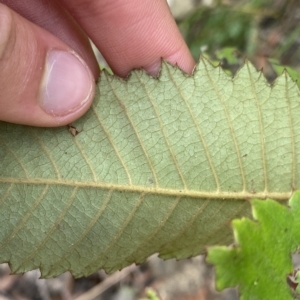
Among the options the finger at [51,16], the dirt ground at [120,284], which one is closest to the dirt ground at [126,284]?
the dirt ground at [120,284]

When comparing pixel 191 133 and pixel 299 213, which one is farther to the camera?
pixel 191 133

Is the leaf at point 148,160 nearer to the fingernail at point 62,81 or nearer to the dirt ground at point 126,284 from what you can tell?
the fingernail at point 62,81

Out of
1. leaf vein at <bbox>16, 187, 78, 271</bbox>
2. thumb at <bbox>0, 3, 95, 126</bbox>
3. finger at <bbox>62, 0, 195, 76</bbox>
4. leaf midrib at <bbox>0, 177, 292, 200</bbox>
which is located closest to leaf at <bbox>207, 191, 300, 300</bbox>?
leaf midrib at <bbox>0, 177, 292, 200</bbox>

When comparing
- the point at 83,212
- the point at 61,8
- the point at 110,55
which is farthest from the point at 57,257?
the point at 61,8

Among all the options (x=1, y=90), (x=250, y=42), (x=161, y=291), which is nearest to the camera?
(x=1, y=90)

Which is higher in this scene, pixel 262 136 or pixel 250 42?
pixel 262 136

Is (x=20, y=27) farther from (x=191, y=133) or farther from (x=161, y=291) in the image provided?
(x=161, y=291)

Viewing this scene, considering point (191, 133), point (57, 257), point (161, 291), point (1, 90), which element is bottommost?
point (161, 291)
